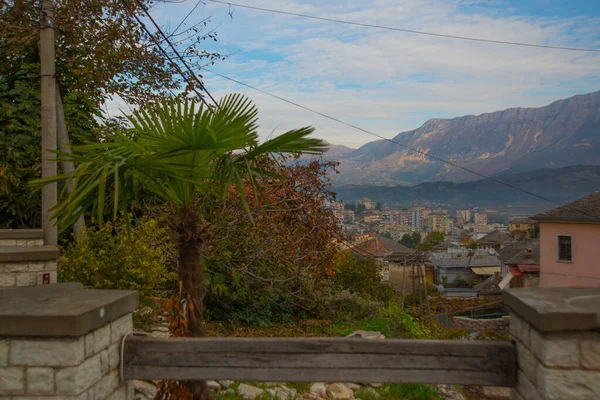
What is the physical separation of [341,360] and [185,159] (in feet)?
5.08

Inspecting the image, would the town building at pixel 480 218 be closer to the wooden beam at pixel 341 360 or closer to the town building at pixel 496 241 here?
the town building at pixel 496 241

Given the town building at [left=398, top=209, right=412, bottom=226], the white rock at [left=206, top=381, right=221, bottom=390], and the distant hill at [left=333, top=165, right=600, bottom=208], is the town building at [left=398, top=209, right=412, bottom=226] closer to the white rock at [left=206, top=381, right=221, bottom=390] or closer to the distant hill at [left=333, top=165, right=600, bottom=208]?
the distant hill at [left=333, top=165, right=600, bottom=208]

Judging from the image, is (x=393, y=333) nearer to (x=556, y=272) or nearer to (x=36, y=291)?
(x=36, y=291)

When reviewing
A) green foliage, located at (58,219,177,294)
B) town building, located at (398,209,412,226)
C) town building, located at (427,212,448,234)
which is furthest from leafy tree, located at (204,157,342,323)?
town building, located at (398,209,412,226)

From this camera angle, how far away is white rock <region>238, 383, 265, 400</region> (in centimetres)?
440

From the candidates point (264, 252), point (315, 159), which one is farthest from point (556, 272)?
point (264, 252)

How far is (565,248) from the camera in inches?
955

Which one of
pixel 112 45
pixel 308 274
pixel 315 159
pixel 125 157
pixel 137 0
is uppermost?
pixel 137 0

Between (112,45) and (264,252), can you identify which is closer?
(112,45)

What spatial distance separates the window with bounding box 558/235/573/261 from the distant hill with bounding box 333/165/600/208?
6153 centimetres

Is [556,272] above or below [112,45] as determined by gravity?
below

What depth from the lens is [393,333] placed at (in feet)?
29.9

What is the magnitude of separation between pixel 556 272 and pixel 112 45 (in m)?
23.4

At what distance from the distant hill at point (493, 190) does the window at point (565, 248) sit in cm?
6153
